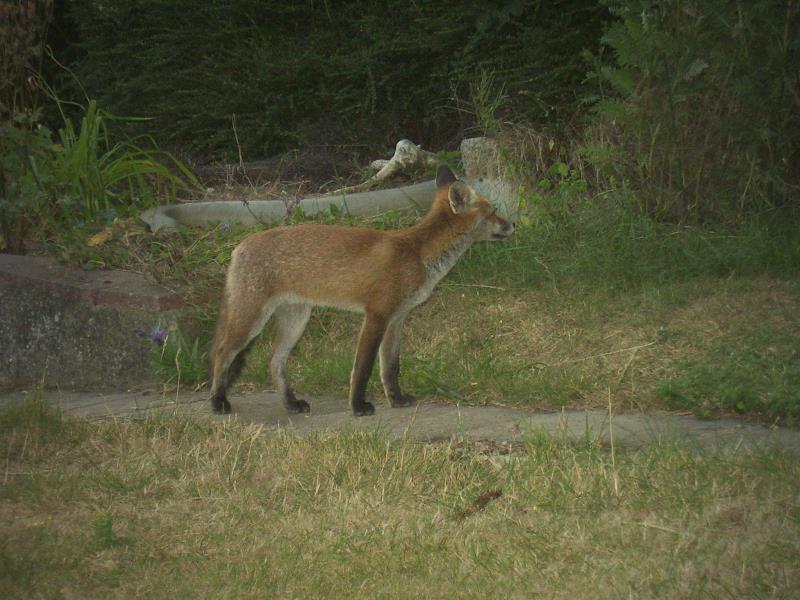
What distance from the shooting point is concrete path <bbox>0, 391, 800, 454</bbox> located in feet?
17.8

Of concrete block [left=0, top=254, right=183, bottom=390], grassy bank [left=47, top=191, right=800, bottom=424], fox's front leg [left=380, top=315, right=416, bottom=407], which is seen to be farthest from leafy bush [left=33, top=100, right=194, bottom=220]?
fox's front leg [left=380, top=315, right=416, bottom=407]

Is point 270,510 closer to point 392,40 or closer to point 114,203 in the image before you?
point 114,203

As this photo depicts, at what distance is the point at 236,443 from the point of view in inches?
224

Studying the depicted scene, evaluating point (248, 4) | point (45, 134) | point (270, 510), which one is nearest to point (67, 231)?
point (45, 134)

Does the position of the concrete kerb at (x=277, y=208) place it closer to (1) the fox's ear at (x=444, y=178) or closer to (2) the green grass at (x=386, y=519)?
(1) the fox's ear at (x=444, y=178)

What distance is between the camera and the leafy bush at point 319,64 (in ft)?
35.0

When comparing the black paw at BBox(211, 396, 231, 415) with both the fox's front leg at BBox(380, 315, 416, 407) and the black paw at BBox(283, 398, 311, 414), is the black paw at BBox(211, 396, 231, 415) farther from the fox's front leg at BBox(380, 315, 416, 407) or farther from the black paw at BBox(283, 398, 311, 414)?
the fox's front leg at BBox(380, 315, 416, 407)

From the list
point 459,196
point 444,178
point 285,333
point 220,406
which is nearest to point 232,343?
point 220,406

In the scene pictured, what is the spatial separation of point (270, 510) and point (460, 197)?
275cm

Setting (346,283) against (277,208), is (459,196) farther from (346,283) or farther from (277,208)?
(277,208)

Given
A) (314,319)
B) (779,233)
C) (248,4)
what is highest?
(248,4)

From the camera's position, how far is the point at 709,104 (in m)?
8.55

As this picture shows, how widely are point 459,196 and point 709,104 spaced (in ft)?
8.77

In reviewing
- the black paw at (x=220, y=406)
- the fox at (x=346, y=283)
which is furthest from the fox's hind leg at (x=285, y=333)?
the black paw at (x=220, y=406)
